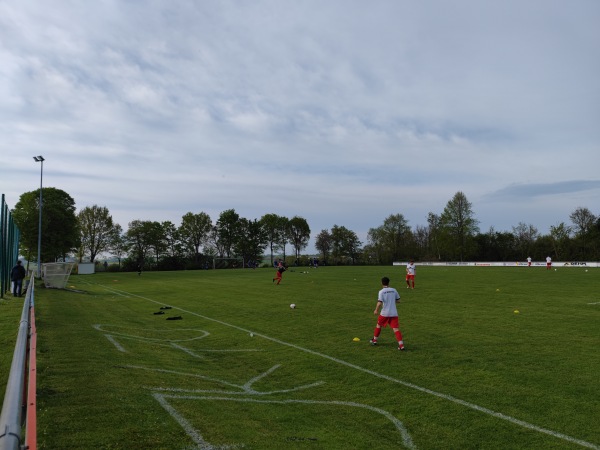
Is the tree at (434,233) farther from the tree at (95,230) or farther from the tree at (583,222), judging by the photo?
the tree at (95,230)

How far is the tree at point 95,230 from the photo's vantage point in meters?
90.5

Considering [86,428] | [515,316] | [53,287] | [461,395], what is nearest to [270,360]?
[461,395]

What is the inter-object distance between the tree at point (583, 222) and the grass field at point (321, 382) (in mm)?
89623

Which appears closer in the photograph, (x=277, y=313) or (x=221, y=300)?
(x=277, y=313)

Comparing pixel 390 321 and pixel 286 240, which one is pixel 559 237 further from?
pixel 390 321

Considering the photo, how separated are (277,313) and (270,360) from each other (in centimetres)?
744

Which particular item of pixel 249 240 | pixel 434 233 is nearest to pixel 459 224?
pixel 434 233

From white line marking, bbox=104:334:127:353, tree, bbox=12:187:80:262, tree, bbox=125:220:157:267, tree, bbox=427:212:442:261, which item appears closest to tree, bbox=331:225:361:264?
tree, bbox=427:212:442:261

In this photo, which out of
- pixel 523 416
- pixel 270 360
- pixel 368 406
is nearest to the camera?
pixel 523 416

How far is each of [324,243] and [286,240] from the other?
12508mm

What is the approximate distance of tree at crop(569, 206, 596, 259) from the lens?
91.7 m

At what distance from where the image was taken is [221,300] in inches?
916

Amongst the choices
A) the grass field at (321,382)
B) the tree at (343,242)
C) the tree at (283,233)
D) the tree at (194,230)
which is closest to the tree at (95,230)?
the tree at (194,230)

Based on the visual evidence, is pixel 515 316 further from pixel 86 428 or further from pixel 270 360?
pixel 86 428
